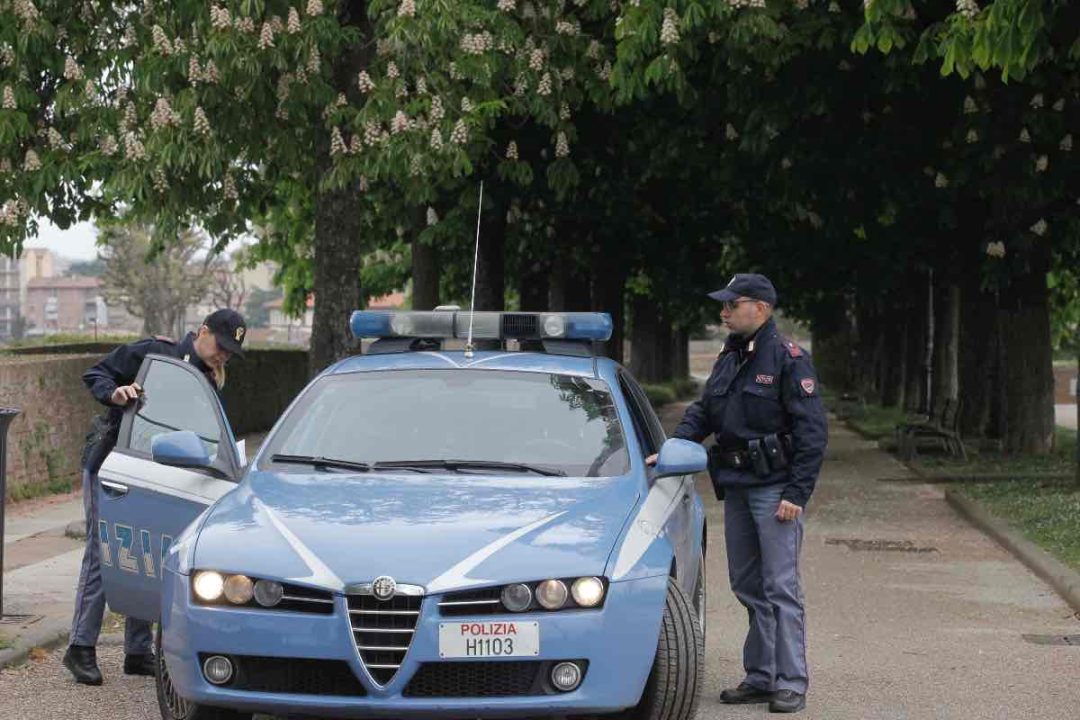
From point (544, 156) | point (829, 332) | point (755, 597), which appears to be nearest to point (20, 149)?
point (544, 156)

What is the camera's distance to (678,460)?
732cm

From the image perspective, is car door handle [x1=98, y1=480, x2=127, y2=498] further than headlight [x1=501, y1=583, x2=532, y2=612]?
Yes

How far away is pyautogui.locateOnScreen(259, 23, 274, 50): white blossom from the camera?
1526 centimetres

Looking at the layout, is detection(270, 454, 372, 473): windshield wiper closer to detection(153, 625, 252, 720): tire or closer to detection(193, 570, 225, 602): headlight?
detection(153, 625, 252, 720): tire

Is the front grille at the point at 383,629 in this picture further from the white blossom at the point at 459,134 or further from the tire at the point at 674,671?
the white blossom at the point at 459,134

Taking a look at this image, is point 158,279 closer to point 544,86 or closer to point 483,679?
point 544,86

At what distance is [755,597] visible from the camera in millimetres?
8258

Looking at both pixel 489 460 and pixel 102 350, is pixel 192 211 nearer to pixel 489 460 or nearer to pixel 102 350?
pixel 489 460

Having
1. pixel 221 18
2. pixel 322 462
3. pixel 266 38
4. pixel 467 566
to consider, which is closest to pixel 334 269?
pixel 266 38

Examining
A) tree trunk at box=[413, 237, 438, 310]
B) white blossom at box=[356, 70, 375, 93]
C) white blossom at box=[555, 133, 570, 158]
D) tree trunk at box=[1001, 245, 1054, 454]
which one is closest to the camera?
white blossom at box=[356, 70, 375, 93]

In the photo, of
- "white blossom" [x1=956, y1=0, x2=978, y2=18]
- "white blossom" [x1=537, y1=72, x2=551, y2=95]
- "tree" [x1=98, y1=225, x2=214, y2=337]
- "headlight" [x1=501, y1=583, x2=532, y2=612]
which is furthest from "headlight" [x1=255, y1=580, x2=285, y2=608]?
"tree" [x1=98, y1=225, x2=214, y2=337]

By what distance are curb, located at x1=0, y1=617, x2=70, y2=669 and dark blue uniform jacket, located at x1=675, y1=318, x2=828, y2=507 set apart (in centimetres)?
348

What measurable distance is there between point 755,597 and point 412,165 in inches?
339

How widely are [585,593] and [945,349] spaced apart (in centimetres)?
2616
